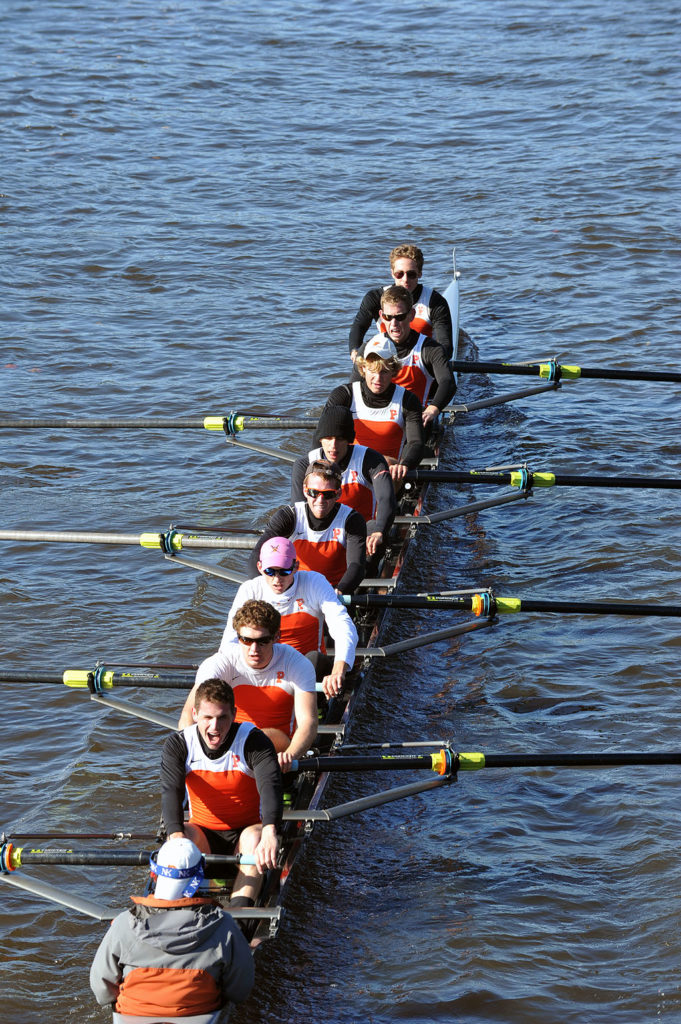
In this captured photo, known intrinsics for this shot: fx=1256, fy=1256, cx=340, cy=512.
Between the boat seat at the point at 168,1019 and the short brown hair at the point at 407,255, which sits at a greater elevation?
the short brown hair at the point at 407,255

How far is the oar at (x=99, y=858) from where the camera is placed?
5.68 meters

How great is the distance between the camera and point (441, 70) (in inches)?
953

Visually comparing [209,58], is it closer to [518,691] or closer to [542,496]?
[542,496]

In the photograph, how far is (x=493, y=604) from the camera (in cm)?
804

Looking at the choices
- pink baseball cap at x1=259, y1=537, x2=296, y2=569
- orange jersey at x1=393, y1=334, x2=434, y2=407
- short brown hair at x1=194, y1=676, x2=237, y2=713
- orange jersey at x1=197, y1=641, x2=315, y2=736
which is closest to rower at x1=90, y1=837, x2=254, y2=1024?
short brown hair at x1=194, y1=676, x2=237, y2=713

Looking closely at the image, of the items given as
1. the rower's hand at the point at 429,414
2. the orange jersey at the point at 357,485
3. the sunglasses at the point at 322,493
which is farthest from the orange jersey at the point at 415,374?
the sunglasses at the point at 322,493

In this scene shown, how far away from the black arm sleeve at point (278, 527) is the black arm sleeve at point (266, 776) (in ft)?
6.66

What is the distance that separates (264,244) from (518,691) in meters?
10.5

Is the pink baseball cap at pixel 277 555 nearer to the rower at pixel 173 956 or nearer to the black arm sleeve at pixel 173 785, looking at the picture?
the black arm sleeve at pixel 173 785

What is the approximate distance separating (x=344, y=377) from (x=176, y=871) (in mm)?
9710

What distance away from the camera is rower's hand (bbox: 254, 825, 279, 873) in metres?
5.59

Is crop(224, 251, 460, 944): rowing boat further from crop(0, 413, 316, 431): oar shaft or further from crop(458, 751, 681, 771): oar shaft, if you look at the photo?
crop(0, 413, 316, 431): oar shaft

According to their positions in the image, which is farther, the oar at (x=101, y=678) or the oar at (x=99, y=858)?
the oar at (x=101, y=678)

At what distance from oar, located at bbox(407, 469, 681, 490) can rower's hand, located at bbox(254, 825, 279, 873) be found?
4.36 metres
